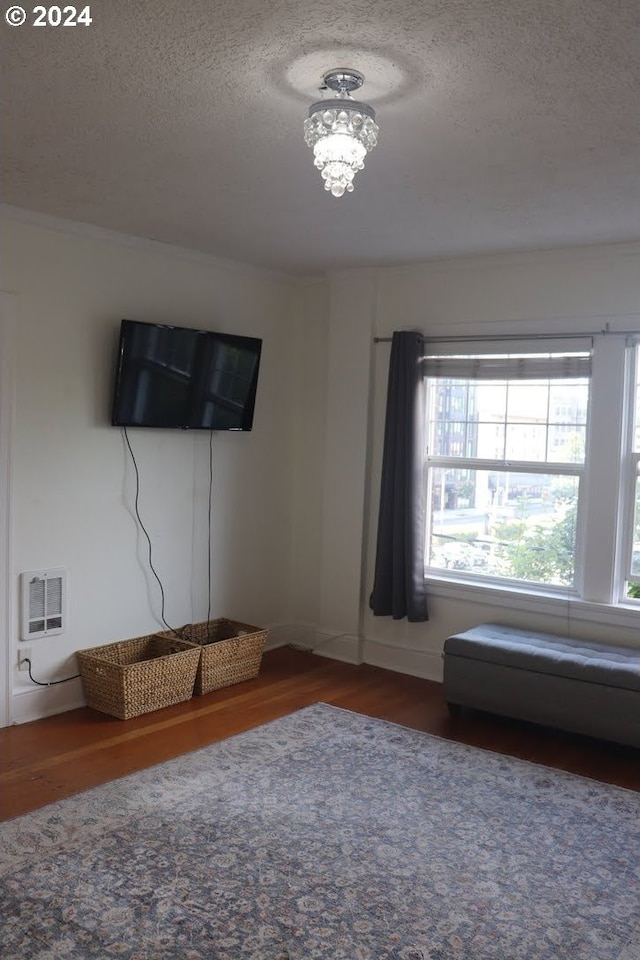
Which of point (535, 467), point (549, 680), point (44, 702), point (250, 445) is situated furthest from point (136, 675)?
point (535, 467)

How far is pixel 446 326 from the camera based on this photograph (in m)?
4.99

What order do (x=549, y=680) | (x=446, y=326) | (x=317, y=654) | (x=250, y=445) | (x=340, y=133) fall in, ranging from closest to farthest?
(x=340, y=133) < (x=549, y=680) < (x=446, y=326) < (x=250, y=445) < (x=317, y=654)

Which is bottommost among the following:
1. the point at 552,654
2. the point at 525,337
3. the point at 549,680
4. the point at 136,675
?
the point at 136,675

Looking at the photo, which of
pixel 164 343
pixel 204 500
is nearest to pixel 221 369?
pixel 164 343

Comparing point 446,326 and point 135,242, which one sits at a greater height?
point 135,242

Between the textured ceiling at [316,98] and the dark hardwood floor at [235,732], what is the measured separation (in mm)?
2515

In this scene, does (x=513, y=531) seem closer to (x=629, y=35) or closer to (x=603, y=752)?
(x=603, y=752)

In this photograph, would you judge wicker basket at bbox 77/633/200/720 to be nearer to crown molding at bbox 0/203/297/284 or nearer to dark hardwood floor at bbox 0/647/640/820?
dark hardwood floor at bbox 0/647/640/820

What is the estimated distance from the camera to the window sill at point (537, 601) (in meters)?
4.41

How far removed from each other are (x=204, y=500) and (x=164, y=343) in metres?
1.06

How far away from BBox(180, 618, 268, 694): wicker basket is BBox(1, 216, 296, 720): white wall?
0.11m

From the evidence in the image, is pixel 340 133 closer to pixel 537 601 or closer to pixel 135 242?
pixel 135 242

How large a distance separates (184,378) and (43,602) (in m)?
1.43

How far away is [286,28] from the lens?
213cm
